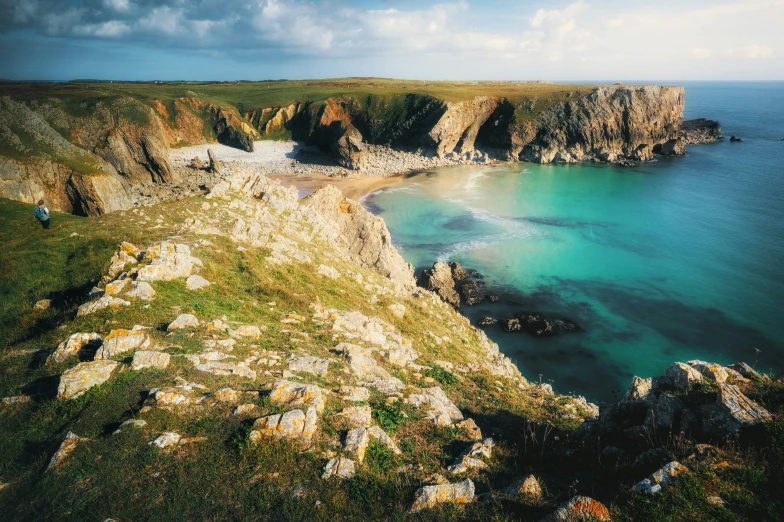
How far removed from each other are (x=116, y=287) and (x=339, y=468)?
1154cm

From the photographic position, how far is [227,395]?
34.3 ft

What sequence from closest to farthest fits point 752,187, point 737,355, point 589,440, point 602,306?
point 589,440 < point 737,355 < point 602,306 < point 752,187

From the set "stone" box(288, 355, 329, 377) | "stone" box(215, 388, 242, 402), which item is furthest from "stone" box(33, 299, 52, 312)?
"stone" box(288, 355, 329, 377)

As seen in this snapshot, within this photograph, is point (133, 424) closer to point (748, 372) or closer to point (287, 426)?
point (287, 426)

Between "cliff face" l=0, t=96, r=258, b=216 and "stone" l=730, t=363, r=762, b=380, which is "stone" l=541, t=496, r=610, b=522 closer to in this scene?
"stone" l=730, t=363, r=762, b=380

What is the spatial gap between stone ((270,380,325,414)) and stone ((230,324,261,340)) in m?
3.68

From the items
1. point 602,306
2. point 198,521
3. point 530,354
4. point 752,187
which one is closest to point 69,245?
point 198,521

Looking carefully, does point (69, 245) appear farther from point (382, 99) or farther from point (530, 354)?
point (382, 99)

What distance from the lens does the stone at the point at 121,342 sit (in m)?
11.1

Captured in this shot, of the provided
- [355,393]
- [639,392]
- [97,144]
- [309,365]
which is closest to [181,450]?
[309,365]

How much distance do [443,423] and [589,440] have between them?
4421 millimetres

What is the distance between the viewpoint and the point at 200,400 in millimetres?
10180

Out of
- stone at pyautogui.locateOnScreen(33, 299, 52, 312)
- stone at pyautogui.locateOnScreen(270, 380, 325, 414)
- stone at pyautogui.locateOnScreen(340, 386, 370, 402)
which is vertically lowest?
stone at pyautogui.locateOnScreen(340, 386, 370, 402)

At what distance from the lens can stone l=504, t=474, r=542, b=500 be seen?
8477 millimetres
